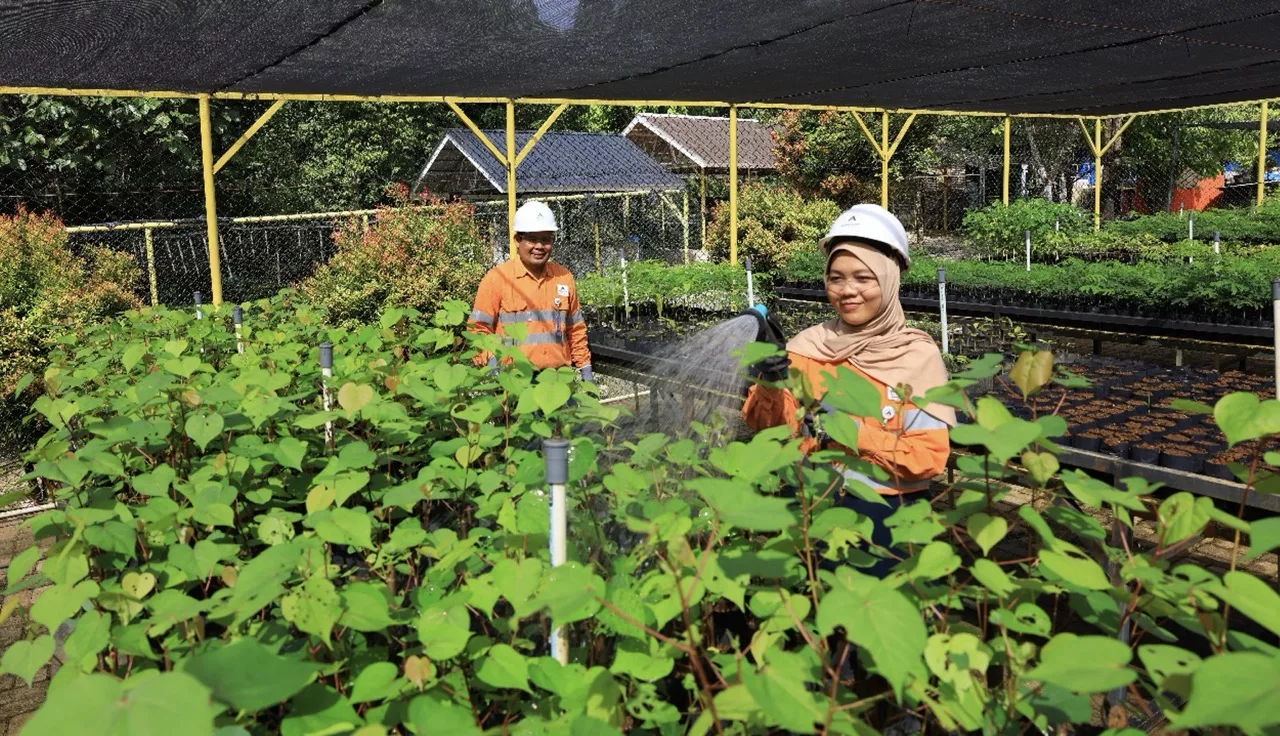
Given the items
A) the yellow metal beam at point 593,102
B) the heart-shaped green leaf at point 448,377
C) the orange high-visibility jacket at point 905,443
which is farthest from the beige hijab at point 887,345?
the yellow metal beam at point 593,102

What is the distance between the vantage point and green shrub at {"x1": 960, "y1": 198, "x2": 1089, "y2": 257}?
10062mm

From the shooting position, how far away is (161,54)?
13.9ft

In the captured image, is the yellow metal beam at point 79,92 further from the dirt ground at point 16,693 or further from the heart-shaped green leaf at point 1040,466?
the heart-shaped green leaf at point 1040,466

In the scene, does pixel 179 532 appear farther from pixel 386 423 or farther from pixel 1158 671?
pixel 1158 671

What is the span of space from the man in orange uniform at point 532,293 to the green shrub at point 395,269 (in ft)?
11.1

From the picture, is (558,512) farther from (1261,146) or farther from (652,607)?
(1261,146)

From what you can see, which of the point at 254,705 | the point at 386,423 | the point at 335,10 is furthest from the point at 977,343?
the point at 254,705

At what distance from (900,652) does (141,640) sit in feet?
2.68

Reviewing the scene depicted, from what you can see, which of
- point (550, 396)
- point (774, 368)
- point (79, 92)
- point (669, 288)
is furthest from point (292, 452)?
point (669, 288)

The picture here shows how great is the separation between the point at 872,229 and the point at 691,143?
21293mm

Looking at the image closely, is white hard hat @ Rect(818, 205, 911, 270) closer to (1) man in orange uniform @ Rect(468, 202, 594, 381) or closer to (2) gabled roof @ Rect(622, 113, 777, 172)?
(1) man in orange uniform @ Rect(468, 202, 594, 381)

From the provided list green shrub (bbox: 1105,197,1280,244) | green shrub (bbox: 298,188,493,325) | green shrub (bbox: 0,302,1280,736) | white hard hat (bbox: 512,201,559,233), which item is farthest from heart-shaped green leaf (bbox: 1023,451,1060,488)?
green shrub (bbox: 1105,197,1280,244)

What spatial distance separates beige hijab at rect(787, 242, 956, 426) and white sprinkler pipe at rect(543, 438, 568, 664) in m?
1.07

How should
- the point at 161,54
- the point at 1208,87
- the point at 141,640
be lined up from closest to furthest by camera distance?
the point at 141,640, the point at 161,54, the point at 1208,87
